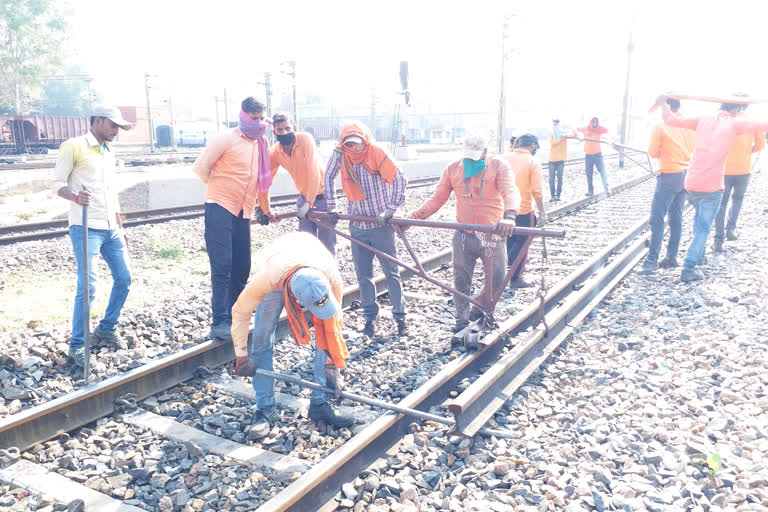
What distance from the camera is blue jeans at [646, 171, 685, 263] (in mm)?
7770

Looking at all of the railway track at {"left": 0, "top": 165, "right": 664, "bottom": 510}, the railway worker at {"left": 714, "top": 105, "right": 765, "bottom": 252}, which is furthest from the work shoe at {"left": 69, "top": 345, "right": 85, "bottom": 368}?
the railway worker at {"left": 714, "top": 105, "right": 765, "bottom": 252}

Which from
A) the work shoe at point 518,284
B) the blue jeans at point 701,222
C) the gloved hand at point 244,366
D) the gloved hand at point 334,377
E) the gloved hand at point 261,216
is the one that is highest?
the gloved hand at point 261,216

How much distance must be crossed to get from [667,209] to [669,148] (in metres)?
0.82

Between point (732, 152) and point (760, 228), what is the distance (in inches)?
121

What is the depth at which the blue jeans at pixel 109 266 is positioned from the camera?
16.5 ft

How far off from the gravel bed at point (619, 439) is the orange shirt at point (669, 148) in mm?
2451

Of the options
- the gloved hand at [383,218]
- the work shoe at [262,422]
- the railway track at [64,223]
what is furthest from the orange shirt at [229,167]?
the railway track at [64,223]

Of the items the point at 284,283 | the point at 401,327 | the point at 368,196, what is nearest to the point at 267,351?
the point at 284,283

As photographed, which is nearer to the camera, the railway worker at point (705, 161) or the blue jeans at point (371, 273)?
the blue jeans at point (371, 273)

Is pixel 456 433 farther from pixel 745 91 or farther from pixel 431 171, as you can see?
pixel 431 171

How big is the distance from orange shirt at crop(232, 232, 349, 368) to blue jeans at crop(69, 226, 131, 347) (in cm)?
191

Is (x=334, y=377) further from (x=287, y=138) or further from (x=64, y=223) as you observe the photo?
(x=64, y=223)

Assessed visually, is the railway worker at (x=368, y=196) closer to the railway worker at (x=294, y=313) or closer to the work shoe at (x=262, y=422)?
the railway worker at (x=294, y=313)

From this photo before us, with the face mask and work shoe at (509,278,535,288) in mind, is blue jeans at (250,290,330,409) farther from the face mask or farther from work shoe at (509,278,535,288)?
work shoe at (509,278,535,288)
